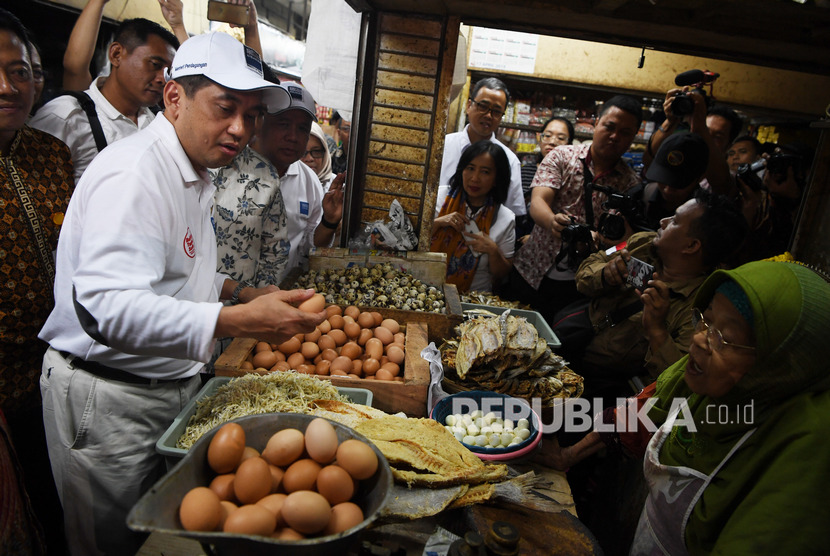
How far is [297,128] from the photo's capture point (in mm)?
3143

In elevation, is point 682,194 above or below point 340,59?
below

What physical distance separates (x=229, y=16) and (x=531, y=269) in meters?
2.96

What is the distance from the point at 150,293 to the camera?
1379 millimetres

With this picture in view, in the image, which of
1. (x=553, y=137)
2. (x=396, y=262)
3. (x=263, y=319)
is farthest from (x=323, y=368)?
(x=553, y=137)

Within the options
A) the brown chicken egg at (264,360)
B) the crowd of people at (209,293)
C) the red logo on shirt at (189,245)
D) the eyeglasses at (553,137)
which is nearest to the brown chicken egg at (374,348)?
the brown chicken egg at (264,360)

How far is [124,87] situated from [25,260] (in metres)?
1.29

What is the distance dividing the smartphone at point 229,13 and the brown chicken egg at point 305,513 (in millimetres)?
3205

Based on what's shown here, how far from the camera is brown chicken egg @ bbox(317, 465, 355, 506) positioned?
43.9 inches

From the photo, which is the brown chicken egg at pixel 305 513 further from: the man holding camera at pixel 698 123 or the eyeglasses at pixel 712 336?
the man holding camera at pixel 698 123

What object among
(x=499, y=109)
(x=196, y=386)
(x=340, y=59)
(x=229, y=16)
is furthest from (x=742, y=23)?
(x=196, y=386)

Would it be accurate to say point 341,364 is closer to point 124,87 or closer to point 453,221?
point 453,221

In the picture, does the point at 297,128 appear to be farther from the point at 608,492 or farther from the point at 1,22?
the point at 608,492

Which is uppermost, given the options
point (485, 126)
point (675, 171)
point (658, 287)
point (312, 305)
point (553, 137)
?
point (553, 137)

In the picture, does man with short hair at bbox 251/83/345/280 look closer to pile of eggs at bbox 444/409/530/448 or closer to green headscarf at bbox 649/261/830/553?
pile of eggs at bbox 444/409/530/448
